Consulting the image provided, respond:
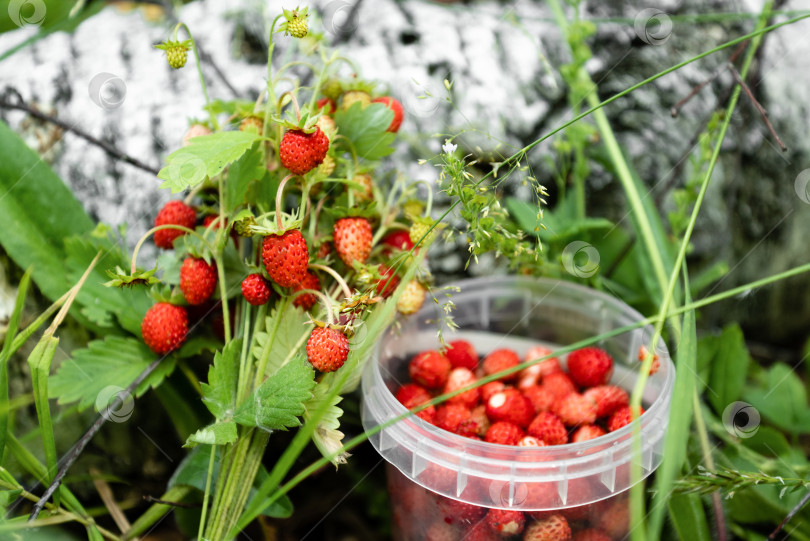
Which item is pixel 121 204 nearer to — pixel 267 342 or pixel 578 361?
pixel 267 342

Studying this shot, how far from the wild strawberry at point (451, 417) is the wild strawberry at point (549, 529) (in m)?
0.15

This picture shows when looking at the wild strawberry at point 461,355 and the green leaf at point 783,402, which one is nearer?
the wild strawberry at point 461,355

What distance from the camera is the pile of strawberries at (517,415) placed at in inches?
30.8

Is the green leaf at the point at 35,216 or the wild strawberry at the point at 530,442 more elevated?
the green leaf at the point at 35,216

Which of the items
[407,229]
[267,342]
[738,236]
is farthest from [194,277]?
[738,236]

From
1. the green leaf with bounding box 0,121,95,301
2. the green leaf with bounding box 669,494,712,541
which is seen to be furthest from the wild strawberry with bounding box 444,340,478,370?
the green leaf with bounding box 0,121,95,301

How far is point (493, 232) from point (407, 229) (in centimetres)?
14

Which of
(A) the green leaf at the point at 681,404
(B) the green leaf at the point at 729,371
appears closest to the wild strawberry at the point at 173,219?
(A) the green leaf at the point at 681,404

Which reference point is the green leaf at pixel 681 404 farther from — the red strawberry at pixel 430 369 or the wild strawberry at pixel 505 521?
the red strawberry at pixel 430 369

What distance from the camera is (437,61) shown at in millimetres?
1182

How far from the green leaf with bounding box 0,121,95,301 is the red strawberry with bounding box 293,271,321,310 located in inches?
12.2

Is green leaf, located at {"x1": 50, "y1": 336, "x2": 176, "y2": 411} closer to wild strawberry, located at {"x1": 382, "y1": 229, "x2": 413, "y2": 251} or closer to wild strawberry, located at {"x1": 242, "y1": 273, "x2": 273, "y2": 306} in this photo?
wild strawberry, located at {"x1": 242, "y1": 273, "x2": 273, "y2": 306}

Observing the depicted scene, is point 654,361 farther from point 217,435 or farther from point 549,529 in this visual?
point 217,435

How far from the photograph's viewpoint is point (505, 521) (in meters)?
0.77
